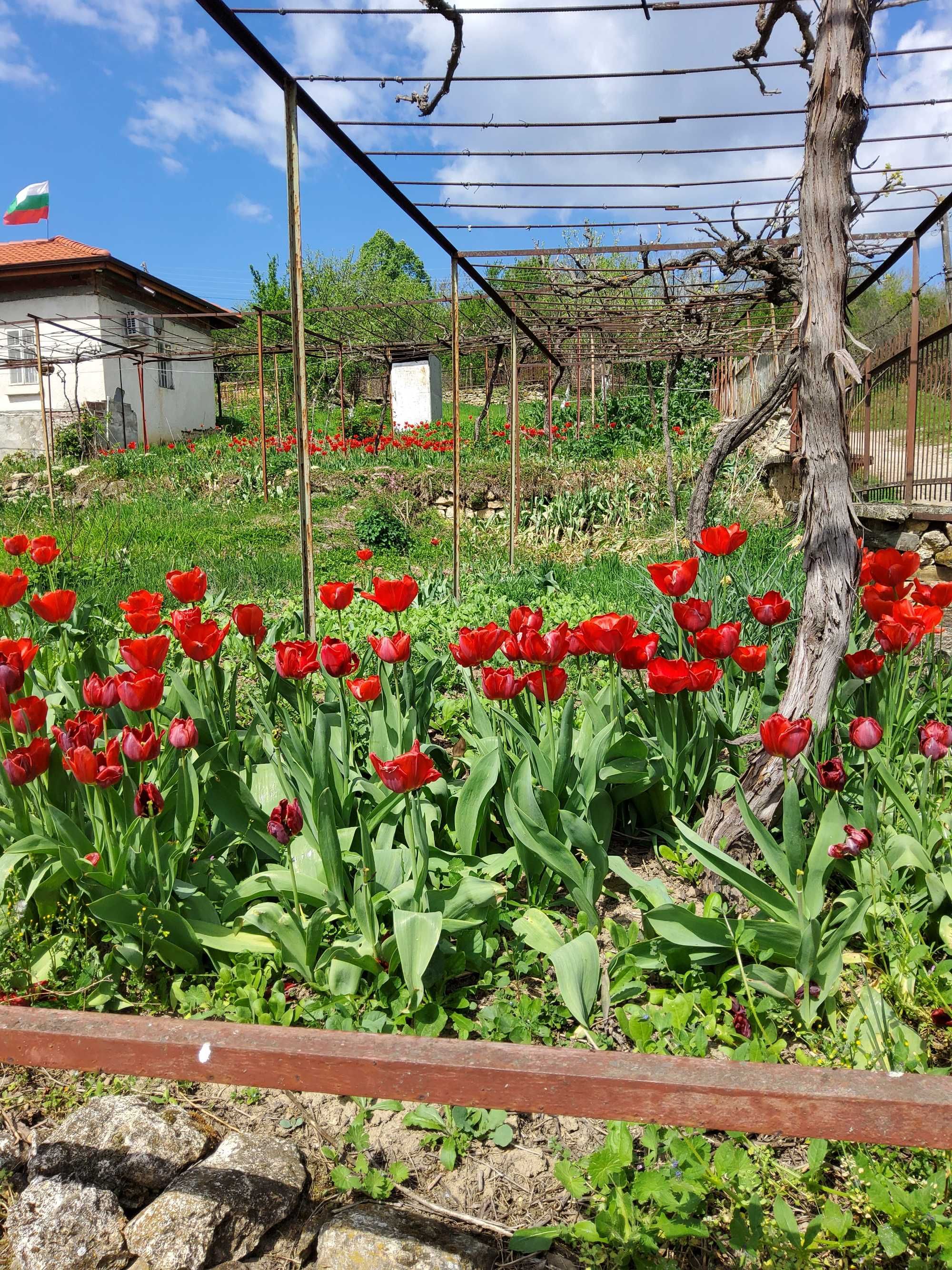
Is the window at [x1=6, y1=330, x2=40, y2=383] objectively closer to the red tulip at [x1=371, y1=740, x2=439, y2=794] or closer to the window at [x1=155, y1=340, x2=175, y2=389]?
the window at [x1=155, y1=340, x2=175, y2=389]

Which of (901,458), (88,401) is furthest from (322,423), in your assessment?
(901,458)

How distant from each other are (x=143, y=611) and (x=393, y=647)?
77 cm

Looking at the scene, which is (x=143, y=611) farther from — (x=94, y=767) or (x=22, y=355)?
A: (x=22, y=355)

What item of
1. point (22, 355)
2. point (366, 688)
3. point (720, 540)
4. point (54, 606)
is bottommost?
point (366, 688)

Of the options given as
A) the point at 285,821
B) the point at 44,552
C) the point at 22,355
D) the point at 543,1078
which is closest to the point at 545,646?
the point at 285,821

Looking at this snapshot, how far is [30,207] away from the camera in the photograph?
856 inches

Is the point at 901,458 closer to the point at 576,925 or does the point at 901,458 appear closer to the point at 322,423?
the point at 576,925

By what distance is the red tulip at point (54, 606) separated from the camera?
2562mm

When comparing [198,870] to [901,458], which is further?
[901,458]

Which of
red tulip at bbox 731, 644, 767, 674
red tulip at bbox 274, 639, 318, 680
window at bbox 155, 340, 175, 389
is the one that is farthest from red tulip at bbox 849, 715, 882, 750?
window at bbox 155, 340, 175, 389

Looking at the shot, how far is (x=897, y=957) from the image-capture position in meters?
1.95

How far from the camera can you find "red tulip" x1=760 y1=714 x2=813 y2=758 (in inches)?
75.4

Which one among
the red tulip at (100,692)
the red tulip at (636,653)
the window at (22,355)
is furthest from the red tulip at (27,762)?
the window at (22,355)

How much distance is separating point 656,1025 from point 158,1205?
3.25ft
